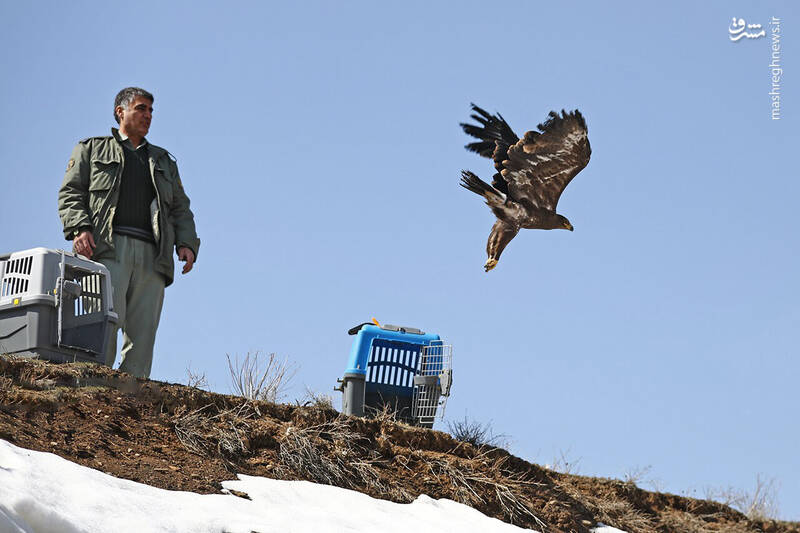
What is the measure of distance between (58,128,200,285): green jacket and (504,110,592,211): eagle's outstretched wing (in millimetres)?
2858

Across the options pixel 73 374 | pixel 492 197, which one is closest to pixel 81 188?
pixel 73 374

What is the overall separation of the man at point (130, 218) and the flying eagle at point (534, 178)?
2.69 metres

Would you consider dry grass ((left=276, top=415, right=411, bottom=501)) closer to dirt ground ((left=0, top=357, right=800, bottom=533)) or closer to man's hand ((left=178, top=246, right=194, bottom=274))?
dirt ground ((left=0, top=357, right=800, bottom=533))

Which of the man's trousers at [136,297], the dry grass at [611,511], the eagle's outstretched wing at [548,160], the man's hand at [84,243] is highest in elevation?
the eagle's outstretched wing at [548,160]

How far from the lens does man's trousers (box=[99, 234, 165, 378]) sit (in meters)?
6.27

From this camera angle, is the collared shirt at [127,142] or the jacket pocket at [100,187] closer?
the jacket pocket at [100,187]

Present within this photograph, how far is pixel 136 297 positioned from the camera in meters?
6.40

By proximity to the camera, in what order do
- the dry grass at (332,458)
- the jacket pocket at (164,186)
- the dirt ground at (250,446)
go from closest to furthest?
the dirt ground at (250,446) → the dry grass at (332,458) → the jacket pocket at (164,186)

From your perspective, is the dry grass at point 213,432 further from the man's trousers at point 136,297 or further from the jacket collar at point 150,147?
the jacket collar at point 150,147

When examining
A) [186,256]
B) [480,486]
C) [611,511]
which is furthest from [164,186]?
[611,511]

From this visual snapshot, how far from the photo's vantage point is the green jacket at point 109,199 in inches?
246

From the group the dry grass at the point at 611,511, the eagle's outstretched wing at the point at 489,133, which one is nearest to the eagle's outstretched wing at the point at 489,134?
the eagle's outstretched wing at the point at 489,133

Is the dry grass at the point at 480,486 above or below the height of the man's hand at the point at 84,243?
below

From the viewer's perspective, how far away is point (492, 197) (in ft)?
27.3
